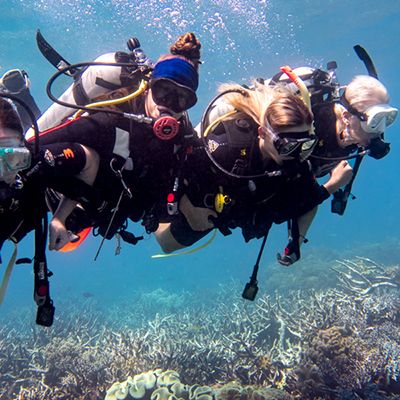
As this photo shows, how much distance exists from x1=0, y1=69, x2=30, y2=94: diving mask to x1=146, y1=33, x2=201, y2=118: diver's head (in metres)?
2.93

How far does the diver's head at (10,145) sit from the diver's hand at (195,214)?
6.35 feet

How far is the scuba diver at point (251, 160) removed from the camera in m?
3.25

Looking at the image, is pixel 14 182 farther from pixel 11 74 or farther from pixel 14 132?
pixel 11 74

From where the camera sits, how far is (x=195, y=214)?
4.06m

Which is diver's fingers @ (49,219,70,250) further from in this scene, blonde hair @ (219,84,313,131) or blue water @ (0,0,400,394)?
blue water @ (0,0,400,394)

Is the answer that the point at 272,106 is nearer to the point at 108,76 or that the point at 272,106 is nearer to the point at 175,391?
the point at 108,76

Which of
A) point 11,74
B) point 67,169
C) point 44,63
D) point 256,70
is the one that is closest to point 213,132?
point 67,169

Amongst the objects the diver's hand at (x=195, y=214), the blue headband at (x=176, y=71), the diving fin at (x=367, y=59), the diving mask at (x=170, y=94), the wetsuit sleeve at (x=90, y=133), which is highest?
the diving fin at (x=367, y=59)

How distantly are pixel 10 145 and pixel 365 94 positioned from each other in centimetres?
374

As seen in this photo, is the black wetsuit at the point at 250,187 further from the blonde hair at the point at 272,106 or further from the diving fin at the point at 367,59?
the diving fin at the point at 367,59

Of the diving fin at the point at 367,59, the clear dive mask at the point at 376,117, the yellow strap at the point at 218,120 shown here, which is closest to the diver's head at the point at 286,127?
the yellow strap at the point at 218,120

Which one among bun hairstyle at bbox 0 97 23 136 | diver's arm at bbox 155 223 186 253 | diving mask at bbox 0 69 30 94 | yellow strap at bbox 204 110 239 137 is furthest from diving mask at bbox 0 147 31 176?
diving mask at bbox 0 69 30 94

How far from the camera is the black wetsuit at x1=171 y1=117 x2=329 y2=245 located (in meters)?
3.43

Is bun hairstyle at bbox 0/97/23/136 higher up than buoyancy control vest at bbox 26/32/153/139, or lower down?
lower down
